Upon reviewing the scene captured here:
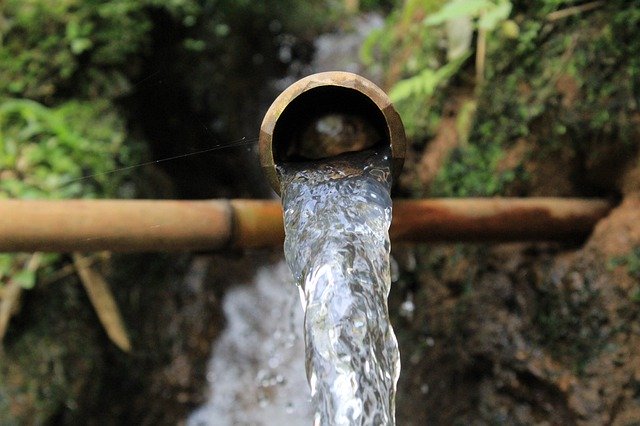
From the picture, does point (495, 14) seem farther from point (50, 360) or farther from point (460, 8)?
point (50, 360)

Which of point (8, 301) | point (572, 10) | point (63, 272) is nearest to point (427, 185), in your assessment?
point (572, 10)

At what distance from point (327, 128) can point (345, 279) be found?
2.01ft

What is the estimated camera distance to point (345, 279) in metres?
1.51

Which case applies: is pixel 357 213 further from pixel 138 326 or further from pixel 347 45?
pixel 347 45

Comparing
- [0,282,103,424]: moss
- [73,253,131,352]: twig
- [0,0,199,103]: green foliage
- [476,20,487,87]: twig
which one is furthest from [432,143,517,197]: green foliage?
[0,0,199,103]: green foliage

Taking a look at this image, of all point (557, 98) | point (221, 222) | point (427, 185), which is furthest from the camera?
point (427, 185)

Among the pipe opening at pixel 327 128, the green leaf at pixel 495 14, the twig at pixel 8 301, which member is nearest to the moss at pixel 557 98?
the green leaf at pixel 495 14

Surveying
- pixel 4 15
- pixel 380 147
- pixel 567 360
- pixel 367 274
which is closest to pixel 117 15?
pixel 4 15

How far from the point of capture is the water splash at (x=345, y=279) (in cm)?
136

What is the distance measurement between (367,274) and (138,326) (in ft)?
7.71

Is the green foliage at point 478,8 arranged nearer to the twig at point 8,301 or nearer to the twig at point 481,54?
the twig at point 481,54

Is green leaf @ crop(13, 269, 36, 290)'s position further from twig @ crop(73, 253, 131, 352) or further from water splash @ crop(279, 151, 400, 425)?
water splash @ crop(279, 151, 400, 425)

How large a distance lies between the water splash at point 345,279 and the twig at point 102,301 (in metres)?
1.74

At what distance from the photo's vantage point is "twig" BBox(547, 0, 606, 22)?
2.32m
